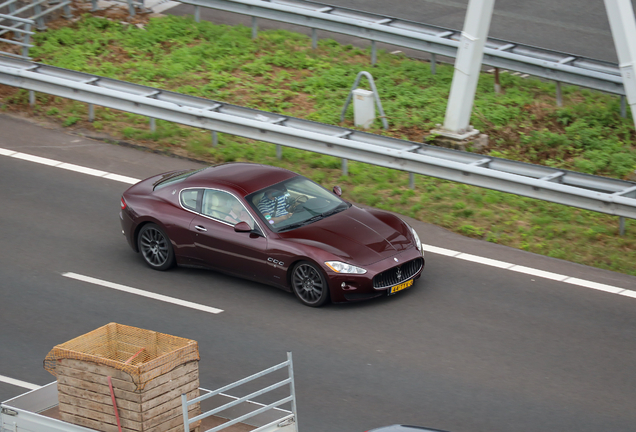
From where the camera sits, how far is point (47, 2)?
73.6ft

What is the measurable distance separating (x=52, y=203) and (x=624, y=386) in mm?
9223

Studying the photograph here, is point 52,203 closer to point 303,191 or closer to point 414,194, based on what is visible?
point 303,191

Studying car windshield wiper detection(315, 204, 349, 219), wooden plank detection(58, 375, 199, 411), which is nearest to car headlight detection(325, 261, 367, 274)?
car windshield wiper detection(315, 204, 349, 219)

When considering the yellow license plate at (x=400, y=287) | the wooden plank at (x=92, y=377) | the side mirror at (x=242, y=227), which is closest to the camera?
the wooden plank at (x=92, y=377)

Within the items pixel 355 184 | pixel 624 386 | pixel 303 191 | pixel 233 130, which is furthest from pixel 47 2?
pixel 624 386

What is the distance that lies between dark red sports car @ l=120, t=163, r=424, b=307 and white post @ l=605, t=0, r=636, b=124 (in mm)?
4676

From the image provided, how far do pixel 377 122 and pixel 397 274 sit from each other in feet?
20.9

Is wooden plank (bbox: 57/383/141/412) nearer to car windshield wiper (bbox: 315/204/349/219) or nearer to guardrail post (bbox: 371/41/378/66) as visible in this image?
car windshield wiper (bbox: 315/204/349/219)

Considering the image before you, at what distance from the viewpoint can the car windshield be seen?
40.1 feet

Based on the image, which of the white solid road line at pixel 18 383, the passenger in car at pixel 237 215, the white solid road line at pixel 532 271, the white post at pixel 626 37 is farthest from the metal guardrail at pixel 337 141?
the white solid road line at pixel 18 383

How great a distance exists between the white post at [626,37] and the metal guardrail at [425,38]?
3.24m

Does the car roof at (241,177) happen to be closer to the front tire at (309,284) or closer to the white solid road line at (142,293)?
the front tire at (309,284)

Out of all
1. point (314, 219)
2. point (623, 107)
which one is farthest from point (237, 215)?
point (623, 107)

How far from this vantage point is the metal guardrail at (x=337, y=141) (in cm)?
1396
